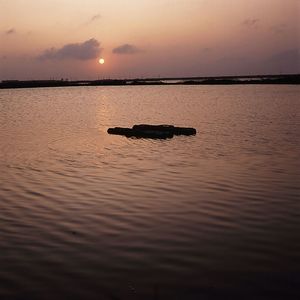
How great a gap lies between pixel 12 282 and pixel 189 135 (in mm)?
24334

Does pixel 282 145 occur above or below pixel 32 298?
below

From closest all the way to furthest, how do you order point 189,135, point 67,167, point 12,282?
1. point 12,282
2. point 67,167
3. point 189,135

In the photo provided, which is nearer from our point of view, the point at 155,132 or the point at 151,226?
the point at 151,226

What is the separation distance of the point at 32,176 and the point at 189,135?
1568 cm

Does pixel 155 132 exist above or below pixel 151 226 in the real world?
below

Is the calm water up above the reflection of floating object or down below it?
above

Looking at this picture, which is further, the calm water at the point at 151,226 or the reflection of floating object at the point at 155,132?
the reflection of floating object at the point at 155,132

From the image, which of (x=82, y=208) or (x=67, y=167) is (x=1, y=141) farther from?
(x=82, y=208)

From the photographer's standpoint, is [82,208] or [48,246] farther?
[82,208]

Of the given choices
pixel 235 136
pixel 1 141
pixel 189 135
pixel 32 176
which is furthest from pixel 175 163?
pixel 1 141

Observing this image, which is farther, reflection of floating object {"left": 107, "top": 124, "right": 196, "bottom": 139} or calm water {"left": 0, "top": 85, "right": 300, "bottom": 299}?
reflection of floating object {"left": 107, "top": 124, "right": 196, "bottom": 139}

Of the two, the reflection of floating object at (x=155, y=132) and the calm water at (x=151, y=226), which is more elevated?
the calm water at (x=151, y=226)

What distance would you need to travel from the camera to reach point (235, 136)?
3231cm

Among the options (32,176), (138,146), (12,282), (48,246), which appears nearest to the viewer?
(12,282)
